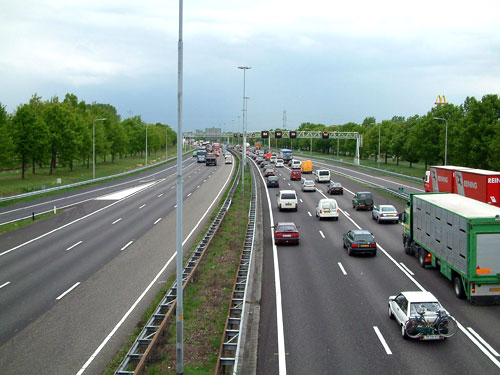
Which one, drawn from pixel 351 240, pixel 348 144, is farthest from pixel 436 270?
pixel 348 144

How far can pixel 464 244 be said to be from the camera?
18.8 m

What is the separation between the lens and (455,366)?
44.5ft

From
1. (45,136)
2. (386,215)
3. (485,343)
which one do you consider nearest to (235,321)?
(485,343)

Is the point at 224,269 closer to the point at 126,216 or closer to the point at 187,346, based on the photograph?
the point at 187,346

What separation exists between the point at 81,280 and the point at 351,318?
40.3ft

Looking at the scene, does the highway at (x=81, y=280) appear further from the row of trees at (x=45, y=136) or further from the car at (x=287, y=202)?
the row of trees at (x=45, y=136)

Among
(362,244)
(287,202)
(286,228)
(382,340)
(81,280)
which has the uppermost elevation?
(287,202)

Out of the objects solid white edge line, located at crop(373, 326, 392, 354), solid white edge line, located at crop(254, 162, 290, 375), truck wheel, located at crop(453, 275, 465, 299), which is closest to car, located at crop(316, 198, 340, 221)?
solid white edge line, located at crop(254, 162, 290, 375)

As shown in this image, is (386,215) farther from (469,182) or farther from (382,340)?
(382,340)

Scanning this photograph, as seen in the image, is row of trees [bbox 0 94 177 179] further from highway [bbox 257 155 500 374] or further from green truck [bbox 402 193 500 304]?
green truck [bbox 402 193 500 304]

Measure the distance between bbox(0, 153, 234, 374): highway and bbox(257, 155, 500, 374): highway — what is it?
510 centimetres

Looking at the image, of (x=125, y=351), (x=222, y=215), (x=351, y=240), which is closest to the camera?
(x=125, y=351)

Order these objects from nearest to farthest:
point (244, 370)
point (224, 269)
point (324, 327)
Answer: point (244, 370) < point (324, 327) < point (224, 269)

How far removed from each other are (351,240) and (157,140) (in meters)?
124
